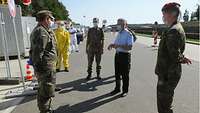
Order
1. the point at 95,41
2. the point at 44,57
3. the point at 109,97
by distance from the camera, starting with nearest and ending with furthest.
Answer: the point at 44,57 → the point at 109,97 → the point at 95,41

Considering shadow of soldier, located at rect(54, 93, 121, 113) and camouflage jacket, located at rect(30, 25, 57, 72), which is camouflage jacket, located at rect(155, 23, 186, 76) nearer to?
camouflage jacket, located at rect(30, 25, 57, 72)

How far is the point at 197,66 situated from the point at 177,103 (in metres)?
7.00

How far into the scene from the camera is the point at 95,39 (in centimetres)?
1103

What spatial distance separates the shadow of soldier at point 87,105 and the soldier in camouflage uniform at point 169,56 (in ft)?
8.71

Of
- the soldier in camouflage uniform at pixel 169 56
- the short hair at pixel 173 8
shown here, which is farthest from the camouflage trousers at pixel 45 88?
the short hair at pixel 173 8

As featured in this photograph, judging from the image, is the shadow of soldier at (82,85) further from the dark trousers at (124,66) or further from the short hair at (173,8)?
the short hair at (173,8)

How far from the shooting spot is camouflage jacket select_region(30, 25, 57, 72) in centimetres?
597

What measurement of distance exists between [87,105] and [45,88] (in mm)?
1759

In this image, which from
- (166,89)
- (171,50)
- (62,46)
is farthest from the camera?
(62,46)

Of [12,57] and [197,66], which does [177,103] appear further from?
[12,57]

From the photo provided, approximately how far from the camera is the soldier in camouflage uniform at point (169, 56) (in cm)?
477

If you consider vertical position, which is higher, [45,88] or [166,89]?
[166,89]

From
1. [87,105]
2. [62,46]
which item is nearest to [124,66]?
[87,105]

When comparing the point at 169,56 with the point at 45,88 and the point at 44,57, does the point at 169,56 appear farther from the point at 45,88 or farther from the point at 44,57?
the point at 45,88
